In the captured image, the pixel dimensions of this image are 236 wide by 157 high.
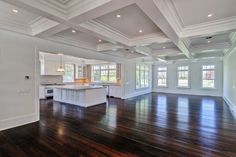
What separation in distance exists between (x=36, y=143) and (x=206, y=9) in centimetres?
467

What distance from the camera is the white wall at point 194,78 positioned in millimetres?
10164

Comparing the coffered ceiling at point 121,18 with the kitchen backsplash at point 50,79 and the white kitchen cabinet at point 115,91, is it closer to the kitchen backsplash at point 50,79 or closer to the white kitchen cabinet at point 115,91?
the white kitchen cabinet at point 115,91

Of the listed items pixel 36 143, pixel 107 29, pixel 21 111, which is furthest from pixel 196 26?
pixel 21 111

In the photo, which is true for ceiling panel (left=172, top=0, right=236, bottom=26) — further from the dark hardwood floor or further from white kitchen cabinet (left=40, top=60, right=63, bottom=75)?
white kitchen cabinet (left=40, top=60, right=63, bottom=75)

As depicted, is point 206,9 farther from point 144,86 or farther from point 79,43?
point 144,86

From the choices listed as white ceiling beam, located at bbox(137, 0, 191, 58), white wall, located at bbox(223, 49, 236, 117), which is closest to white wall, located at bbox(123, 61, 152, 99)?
white wall, located at bbox(223, 49, 236, 117)

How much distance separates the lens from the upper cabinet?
8695mm

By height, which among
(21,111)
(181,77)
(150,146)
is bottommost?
(150,146)

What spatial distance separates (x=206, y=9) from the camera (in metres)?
3.06

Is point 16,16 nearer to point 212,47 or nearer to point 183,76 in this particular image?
point 212,47

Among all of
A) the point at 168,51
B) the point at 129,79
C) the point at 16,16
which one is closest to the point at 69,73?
the point at 129,79

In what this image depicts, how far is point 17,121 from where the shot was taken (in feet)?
13.1

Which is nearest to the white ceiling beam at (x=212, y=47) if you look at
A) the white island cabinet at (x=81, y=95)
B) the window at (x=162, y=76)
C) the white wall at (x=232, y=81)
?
the white wall at (x=232, y=81)

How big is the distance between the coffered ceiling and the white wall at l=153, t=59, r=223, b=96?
6142 mm
